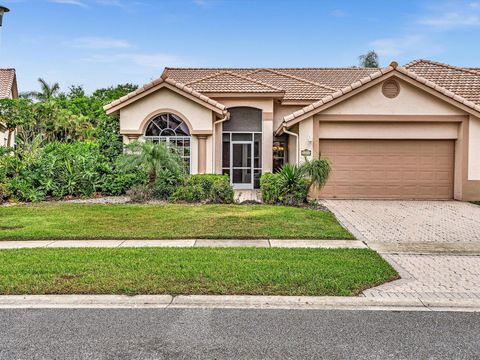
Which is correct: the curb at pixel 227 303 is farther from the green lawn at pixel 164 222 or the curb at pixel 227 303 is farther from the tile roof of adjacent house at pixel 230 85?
the tile roof of adjacent house at pixel 230 85

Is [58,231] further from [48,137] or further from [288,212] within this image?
[48,137]

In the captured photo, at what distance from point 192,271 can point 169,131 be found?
42.8ft

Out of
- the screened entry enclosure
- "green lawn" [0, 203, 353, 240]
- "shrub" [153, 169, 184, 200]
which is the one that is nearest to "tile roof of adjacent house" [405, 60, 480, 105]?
the screened entry enclosure

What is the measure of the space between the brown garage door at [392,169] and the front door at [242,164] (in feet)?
15.7

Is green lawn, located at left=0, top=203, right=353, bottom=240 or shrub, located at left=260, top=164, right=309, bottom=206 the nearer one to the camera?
green lawn, located at left=0, top=203, right=353, bottom=240

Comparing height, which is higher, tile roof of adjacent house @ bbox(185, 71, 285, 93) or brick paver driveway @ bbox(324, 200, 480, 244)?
tile roof of adjacent house @ bbox(185, 71, 285, 93)

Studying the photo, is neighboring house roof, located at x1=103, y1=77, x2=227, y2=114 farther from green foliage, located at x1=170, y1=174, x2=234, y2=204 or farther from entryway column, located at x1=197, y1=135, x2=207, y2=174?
green foliage, located at x1=170, y1=174, x2=234, y2=204

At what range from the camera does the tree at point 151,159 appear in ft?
52.5

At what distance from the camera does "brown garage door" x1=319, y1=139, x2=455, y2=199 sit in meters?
Result: 17.7

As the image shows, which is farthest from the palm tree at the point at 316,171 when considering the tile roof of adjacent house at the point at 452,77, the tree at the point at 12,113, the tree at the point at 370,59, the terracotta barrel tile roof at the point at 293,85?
the tree at the point at 370,59

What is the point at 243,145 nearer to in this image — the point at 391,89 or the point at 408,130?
the point at 391,89

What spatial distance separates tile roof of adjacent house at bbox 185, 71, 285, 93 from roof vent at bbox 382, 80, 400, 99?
15.9 ft

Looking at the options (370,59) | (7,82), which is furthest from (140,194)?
(370,59)

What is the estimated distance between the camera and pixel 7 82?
3362cm
